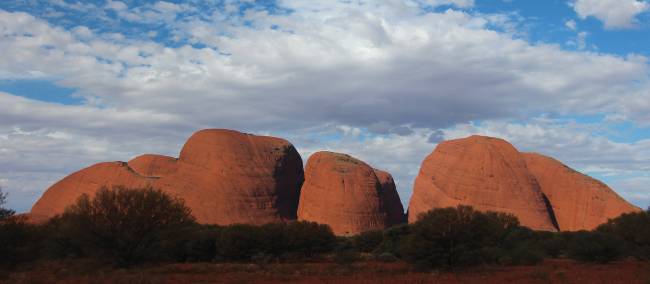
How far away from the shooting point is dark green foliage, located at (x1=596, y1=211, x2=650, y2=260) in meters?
33.8

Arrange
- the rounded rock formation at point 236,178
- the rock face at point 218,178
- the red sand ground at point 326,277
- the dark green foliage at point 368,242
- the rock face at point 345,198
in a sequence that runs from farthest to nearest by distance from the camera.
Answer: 1. the rock face at point 218,178
2. the rounded rock formation at point 236,178
3. the rock face at point 345,198
4. the dark green foliage at point 368,242
5. the red sand ground at point 326,277

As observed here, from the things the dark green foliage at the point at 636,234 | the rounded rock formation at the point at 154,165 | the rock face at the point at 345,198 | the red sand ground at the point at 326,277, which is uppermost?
the rounded rock formation at the point at 154,165

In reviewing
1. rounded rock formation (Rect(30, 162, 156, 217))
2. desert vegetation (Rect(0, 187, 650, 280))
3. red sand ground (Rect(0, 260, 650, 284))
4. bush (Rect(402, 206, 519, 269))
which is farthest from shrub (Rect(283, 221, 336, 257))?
rounded rock formation (Rect(30, 162, 156, 217))

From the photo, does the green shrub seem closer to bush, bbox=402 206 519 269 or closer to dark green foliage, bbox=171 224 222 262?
dark green foliage, bbox=171 224 222 262

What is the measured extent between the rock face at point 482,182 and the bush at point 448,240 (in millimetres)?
42720

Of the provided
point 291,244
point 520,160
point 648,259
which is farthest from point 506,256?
point 520,160

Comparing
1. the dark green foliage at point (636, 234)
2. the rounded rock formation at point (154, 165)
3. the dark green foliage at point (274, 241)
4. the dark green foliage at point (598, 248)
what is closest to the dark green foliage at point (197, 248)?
the dark green foliage at point (274, 241)

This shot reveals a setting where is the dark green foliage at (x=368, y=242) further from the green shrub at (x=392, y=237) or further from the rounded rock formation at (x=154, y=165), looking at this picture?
the rounded rock formation at (x=154, y=165)

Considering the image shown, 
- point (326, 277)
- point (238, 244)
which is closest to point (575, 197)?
point (238, 244)

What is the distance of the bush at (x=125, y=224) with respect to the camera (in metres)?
27.0

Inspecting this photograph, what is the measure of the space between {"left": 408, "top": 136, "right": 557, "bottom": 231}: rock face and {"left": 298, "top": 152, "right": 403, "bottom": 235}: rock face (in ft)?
17.1

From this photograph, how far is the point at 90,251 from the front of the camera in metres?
27.9

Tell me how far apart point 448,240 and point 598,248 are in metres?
10.8

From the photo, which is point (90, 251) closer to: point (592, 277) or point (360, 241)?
point (592, 277)
